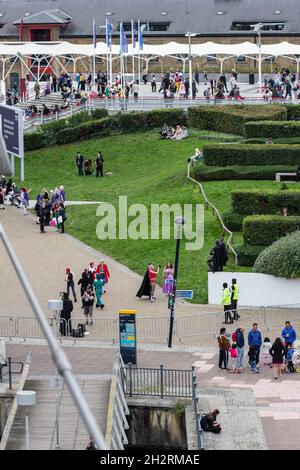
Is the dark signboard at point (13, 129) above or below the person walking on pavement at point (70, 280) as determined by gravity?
above

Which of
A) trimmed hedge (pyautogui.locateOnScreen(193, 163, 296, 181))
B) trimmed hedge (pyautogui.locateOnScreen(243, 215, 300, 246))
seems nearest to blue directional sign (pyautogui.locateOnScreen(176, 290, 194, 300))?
trimmed hedge (pyautogui.locateOnScreen(243, 215, 300, 246))

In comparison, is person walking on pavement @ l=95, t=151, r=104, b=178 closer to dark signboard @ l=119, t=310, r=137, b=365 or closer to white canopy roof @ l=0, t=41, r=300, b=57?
white canopy roof @ l=0, t=41, r=300, b=57

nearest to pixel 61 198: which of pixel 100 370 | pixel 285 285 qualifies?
pixel 285 285

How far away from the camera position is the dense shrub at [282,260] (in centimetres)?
4322

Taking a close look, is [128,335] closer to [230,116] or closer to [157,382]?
[157,382]

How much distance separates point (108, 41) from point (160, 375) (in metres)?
44.5

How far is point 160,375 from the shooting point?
118 feet

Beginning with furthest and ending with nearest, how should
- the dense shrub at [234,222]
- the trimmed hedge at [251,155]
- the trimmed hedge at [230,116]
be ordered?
1. the trimmed hedge at [230,116]
2. the trimmed hedge at [251,155]
3. the dense shrub at [234,222]

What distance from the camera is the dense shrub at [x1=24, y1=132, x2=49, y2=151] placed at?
69938 millimetres

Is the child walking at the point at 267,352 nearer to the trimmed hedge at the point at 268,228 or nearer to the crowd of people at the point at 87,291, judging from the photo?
the crowd of people at the point at 87,291

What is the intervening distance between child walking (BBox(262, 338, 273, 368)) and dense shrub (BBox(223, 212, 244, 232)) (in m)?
10.6

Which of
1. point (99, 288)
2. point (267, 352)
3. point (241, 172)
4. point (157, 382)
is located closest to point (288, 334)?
point (267, 352)

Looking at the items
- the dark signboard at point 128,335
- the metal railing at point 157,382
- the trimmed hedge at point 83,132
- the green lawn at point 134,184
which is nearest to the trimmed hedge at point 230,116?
the green lawn at point 134,184

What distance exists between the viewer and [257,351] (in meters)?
37.6
